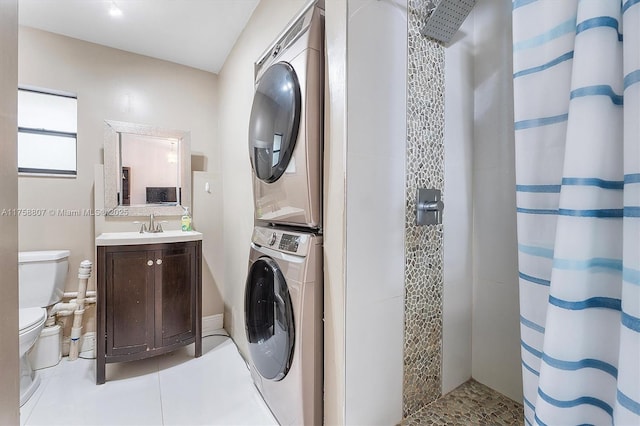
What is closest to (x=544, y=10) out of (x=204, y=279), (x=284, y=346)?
(x=284, y=346)

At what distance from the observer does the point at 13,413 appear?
0.67 meters

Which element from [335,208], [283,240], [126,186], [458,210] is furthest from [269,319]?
[126,186]

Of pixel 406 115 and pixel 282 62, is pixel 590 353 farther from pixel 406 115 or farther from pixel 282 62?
pixel 282 62

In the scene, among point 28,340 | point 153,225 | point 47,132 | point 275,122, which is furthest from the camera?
point 153,225

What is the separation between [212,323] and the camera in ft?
8.25

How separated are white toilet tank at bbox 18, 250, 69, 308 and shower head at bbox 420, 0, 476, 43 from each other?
2.67 meters

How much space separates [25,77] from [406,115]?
269cm

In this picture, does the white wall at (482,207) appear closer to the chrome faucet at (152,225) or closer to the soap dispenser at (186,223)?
the soap dispenser at (186,223)

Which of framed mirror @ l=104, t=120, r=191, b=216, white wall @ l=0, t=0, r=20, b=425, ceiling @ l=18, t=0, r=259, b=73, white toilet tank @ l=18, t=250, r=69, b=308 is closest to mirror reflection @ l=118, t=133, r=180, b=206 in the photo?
framed mirror @ l=104, t=120, r=191, b=216

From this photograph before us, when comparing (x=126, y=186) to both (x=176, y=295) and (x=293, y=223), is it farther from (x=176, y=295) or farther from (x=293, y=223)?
(x=293, y=223)

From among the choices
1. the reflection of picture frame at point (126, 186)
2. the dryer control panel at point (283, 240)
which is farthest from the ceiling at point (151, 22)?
the dryer control panel at point (283, 240)

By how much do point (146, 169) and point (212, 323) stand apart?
4.94ft

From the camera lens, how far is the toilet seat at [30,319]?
1.52 m

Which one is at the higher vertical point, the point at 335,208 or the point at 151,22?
the point at 151,22
